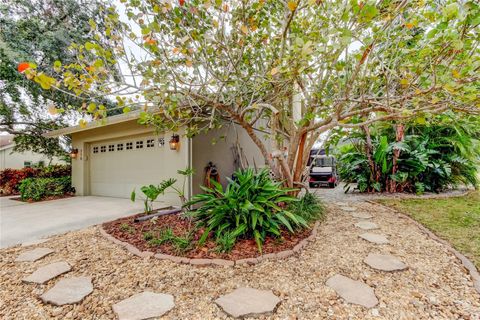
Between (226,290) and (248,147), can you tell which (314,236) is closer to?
(226,290)

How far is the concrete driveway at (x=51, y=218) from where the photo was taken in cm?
411

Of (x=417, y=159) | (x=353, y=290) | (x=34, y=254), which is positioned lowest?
(x=353, y=290)

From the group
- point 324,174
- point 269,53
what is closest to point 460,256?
point 269,53

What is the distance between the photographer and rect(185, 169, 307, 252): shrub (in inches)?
131

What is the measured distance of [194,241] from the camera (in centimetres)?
341

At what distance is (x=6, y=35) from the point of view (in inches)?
324

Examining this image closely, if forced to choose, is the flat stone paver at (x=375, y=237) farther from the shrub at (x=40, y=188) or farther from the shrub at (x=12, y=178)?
the shrub at (x=12, y=178)

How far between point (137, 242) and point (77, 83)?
220cm

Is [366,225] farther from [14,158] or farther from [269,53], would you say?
[14,158]

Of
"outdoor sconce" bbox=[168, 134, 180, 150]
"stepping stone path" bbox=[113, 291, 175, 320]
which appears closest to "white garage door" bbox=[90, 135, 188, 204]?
"outdoor sconce" bbox=[168, 134, 180, 150]

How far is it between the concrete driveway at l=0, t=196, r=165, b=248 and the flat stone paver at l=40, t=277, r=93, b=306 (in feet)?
6.45

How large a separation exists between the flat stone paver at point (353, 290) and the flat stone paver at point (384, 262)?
0.50 meters

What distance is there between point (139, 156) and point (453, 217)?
7.54 meters

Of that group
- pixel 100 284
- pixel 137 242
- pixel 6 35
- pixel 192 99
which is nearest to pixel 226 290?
pixel 100 284
